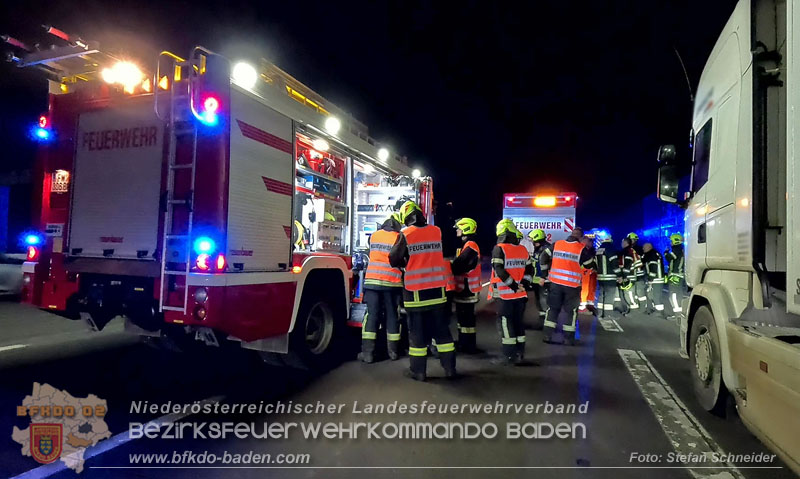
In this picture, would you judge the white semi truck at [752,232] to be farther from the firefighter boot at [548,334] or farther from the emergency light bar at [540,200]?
the emergency light bar at [540,200]

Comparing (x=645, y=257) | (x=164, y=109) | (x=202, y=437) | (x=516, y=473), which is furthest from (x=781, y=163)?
(x=645, y=257)

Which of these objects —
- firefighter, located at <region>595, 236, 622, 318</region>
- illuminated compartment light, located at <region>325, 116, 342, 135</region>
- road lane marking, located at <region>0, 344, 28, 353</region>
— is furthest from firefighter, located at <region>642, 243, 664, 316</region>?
road lane marking, located at <region>0, 344, 28, 353</region>

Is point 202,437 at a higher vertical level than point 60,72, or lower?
lower

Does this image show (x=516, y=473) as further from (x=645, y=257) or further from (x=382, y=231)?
(x=645, y=257)

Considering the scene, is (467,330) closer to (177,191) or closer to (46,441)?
(177,191)

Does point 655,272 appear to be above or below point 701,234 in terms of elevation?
below

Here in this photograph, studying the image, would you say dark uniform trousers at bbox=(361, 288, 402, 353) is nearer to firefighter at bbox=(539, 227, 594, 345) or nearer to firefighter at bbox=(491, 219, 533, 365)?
firefighter at bbox=(491, 219, 533, 365)

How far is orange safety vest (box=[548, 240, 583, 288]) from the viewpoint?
7.10 metres

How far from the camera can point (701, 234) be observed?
4684 millimetres

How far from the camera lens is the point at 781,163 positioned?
3.09 m

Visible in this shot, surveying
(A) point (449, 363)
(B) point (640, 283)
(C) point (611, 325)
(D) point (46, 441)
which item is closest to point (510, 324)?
(A) point (449, 363)

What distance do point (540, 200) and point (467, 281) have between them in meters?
7.85

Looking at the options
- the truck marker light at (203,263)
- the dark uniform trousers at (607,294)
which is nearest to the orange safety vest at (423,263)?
the truck marker light at (203,263)

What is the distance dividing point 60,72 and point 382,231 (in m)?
3.72
